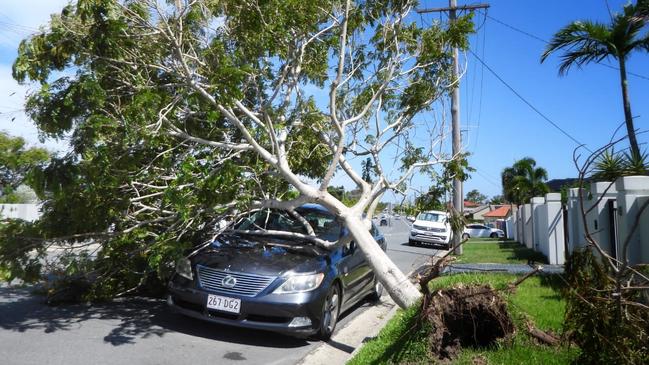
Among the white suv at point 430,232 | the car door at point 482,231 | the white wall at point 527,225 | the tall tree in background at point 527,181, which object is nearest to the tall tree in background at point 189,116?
the white wall at point 527,225

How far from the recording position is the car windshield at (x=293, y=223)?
794cm

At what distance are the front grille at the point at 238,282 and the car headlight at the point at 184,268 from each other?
0.22 meters

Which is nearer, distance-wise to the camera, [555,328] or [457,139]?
[555,328]

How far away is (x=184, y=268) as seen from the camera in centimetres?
673

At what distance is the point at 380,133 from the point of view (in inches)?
333

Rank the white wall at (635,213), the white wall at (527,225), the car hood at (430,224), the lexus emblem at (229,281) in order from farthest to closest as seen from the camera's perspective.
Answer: the car hood at (430,224), the white wall at (527,225), the white wall at (635,213), the lexus emblem at (229,281)

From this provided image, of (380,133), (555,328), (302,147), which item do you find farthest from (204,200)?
(555,328)

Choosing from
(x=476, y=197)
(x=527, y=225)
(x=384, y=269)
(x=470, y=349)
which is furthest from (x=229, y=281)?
(x=476, y=197)

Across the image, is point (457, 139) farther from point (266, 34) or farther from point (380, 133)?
point (266, 34)

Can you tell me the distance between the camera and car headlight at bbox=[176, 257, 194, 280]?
6.63 meters

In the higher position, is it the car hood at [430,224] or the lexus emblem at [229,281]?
the car hood at [430,224]

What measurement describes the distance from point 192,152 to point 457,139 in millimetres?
11220

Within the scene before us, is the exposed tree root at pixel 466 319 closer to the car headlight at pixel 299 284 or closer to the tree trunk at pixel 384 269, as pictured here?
the tree trunk at pixel 384 269

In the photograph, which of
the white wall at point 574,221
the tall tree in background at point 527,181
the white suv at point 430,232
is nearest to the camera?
the white wall at point 574,221
